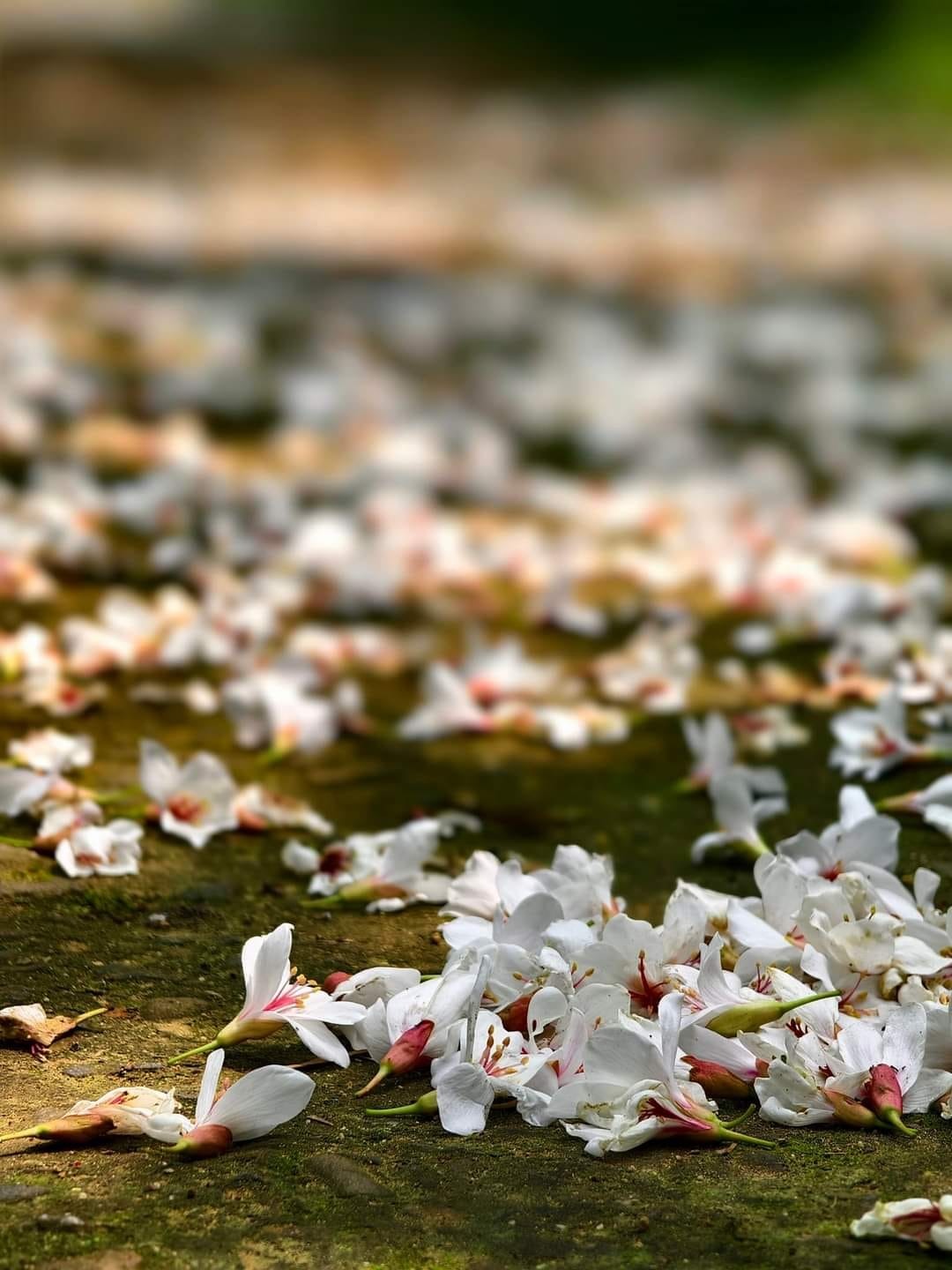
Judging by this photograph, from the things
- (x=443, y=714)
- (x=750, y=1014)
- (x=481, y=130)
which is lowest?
(x=443, y=714)

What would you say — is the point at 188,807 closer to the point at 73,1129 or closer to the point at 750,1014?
the point at 73,1129

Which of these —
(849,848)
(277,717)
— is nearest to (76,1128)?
(849,848)

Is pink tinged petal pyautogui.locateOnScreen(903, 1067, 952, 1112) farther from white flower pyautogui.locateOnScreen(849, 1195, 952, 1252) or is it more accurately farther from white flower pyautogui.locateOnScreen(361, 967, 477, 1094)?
white flower pyautogui.locateOnScreen(361, 967, 477, 1094)

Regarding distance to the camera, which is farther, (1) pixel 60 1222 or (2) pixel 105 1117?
(2) pixel 105 1117

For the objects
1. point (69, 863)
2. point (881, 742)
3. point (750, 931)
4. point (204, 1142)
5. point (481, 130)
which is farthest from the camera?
point (481, 130)

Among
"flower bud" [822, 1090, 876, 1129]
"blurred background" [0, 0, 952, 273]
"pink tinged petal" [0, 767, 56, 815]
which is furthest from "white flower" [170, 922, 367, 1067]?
"blurred background" [0, 0, 952, 273]

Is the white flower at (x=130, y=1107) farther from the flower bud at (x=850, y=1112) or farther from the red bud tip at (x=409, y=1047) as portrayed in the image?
the flower bud at (x=850, y=1112)

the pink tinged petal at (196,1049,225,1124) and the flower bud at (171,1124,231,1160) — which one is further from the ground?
the pink tinged petal at (196,1049,225,1124)
